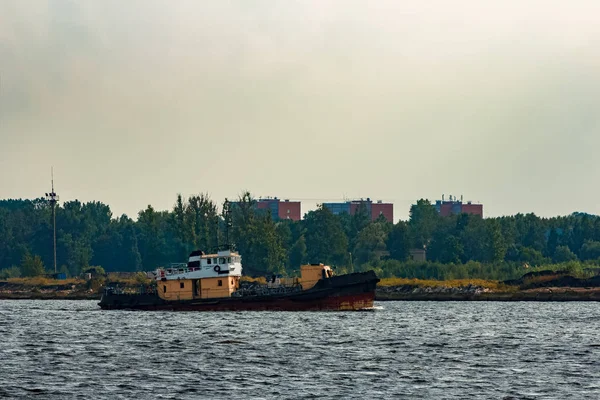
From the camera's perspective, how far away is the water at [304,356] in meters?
44.1

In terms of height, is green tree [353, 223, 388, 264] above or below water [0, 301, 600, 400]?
above

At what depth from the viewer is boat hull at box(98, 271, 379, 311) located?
9119 cm

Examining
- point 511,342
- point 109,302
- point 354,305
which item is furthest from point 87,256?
point 511,342

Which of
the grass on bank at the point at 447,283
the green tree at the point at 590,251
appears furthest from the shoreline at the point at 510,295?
the green tree at the point at 590,251

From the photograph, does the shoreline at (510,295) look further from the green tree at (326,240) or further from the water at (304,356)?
the green tree at (326,240)

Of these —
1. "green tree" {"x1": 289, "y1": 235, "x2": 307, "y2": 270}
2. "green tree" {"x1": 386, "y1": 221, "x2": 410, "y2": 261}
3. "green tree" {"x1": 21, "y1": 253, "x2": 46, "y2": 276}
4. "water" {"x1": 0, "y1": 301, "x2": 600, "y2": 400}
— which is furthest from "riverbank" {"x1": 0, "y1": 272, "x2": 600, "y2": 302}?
"green tree" {"x1": 386, "y1": 221, "x2": 410, "y2": 261}

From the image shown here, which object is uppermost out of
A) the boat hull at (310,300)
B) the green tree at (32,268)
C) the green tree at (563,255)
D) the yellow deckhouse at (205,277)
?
the green tree at (32,268)

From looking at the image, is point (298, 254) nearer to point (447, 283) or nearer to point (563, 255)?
point (563, 255)

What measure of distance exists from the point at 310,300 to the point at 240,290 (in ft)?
24.8

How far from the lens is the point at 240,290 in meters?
96.1

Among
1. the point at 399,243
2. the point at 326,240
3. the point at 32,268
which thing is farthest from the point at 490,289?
the point at 32,268

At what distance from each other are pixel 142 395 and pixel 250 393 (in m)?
4.53

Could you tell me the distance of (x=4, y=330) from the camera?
3169 inches

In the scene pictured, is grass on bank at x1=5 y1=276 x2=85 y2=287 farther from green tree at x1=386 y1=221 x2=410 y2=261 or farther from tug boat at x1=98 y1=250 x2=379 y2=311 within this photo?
tug boat at x1=98 y1=250 x2=379 y2=311
